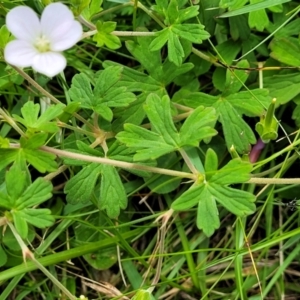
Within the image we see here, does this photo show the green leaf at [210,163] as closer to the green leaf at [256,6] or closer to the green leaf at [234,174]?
the green leaf at [234,174]

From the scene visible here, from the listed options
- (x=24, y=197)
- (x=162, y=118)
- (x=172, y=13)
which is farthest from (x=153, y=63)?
(x=24, y=197)

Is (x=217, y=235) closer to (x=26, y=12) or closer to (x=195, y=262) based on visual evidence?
(x=195, y=262)

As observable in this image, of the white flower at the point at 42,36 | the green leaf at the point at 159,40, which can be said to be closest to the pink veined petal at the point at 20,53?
the white flower at the point at 42,36

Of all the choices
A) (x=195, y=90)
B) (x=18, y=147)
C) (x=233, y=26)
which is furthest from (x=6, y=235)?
(x=233, y=26)

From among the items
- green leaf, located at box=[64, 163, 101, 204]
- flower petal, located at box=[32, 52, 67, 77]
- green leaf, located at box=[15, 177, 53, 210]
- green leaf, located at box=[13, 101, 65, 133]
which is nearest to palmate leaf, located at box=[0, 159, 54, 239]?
green leaf, located at box=[15, 177, 53, 210]

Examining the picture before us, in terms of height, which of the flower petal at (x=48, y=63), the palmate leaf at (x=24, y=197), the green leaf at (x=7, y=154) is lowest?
the palmate leaf at (x=24, y=197)

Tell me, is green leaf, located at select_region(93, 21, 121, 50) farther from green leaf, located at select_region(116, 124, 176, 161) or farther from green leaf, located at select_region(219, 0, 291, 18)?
green leaf, located at select_region(219, 0, 291, 18)

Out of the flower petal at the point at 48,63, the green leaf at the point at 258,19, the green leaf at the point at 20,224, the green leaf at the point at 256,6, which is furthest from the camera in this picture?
the green leaf at the point at 258,19
